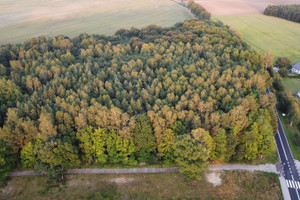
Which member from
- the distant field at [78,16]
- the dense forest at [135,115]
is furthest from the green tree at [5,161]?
the distant field at [78,16]

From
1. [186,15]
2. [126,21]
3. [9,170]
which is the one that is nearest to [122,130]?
[9,170]

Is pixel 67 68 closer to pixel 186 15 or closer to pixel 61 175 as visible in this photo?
pixel 61 175

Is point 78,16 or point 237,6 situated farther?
point 237,6

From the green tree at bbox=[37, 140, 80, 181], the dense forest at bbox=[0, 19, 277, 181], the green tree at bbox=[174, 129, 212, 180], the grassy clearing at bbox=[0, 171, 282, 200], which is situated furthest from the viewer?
the dense forest at bbox=[0, 19, 277, 181]

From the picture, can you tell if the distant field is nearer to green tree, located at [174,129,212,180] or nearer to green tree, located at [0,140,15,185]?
→ green tree, located at [0,140,15,185]

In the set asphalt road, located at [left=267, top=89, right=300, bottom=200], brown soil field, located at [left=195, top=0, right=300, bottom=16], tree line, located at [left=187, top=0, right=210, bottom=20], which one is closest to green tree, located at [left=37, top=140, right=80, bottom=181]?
asphalt road, located at [left=267, top=89, right=300, bottom=200]

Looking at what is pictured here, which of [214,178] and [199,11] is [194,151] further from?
[199,11]

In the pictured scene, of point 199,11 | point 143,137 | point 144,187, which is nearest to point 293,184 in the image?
point 144,187

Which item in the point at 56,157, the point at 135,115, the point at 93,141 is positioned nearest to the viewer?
the point at 56,157
